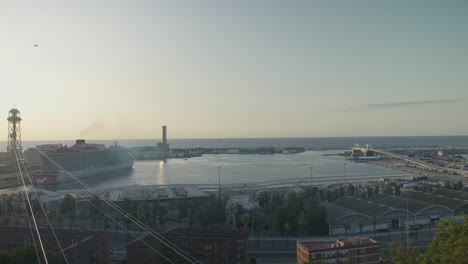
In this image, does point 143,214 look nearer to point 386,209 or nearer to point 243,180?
point 386,209

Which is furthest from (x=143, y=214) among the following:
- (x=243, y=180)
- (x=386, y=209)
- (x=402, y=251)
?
(x=243, y=180)

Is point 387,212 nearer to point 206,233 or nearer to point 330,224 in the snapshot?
point 330,224

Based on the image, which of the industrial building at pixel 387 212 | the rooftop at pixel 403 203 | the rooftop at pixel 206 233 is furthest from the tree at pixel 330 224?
the rooftop at pixel 206 233

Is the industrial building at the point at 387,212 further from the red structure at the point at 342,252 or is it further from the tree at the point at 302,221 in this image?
the red structure at the point at 342,252

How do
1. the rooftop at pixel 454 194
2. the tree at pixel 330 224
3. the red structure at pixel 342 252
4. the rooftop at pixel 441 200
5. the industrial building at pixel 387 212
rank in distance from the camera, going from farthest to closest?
the rooftop at pixel 454 194, the rooftop at pixel 441 200, the industrial building at pixel 387 212, the tree at pixel 330 224, the red structure at pixel 342 252

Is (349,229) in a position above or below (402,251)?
below

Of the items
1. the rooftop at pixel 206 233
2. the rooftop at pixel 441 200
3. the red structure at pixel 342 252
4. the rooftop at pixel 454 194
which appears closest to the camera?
the red structure at pixel 342 252
